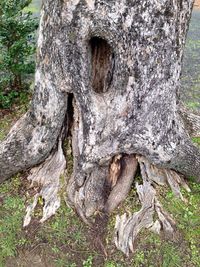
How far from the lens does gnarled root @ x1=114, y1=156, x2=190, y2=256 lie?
10.9 feet

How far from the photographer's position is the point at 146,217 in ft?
11.2

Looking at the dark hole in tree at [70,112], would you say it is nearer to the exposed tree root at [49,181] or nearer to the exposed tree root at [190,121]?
the exposed tree root at [49,181]

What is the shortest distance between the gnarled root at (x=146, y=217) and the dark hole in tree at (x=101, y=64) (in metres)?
0.74

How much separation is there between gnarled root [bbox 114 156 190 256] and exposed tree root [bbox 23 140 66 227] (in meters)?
0.62

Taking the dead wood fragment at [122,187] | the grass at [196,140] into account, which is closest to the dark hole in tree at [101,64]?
the dead wood fragment at [122,187]

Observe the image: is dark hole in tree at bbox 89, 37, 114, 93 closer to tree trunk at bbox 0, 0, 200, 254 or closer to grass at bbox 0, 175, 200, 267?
tree trunk at bbox 0, 0, 200, 254

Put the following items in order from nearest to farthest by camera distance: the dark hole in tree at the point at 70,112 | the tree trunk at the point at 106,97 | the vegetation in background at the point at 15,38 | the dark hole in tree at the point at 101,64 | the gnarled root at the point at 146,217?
the tree trunk at the point at 106,97
the dark hole in tree at the point at 101,64
the dark hole in tree at the point at 70,112
the gnarled root at the point at 146,217
the vegetation in background at the point at 15,38

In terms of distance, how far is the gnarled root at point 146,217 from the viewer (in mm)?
3309

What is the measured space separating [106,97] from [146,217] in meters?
1.20

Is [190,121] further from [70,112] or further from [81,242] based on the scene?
[81,242]

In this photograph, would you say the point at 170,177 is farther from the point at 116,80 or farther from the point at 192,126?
the point at 116,80

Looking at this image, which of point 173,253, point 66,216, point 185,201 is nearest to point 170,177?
point 185,201

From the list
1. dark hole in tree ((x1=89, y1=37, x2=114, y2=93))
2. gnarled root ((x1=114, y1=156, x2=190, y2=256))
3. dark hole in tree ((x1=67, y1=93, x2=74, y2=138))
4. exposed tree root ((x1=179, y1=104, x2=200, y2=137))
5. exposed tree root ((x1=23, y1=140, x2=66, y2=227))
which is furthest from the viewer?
exposed tree root ((x1=179, y1=104, x2=200, y2=137))

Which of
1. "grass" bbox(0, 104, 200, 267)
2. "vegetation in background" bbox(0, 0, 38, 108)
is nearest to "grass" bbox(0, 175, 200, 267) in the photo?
"grass" bbox(0, 104, 200, 267)
